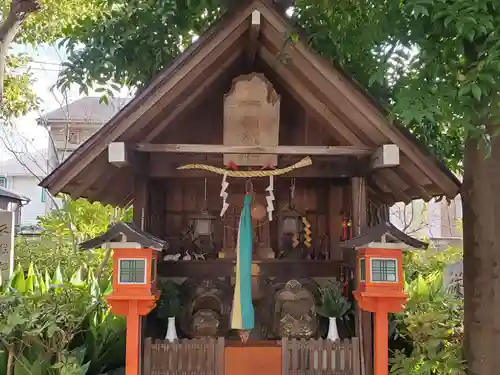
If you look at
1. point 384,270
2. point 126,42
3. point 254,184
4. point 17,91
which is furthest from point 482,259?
point 17,91

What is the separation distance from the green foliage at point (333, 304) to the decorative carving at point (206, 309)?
113 centimetres

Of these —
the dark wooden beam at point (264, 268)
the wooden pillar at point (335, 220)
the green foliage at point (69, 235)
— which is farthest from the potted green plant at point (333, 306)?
the green foliage at point (69, 235)

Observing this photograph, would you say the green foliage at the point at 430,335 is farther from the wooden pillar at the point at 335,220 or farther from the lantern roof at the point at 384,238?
the lantern roof at the point at 384,238

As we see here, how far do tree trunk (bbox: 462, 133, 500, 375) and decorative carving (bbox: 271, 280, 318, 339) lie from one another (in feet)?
5.38

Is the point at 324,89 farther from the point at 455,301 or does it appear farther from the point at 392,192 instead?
the point at 455,301

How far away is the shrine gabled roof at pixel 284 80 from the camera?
4.45 meters

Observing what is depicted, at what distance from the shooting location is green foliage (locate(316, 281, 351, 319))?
17.8 ft

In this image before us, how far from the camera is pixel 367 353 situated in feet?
17.1

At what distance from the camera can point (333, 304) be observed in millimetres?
5457

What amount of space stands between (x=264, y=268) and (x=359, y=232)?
1.41 m

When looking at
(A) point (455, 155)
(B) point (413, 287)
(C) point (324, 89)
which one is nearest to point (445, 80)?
(C) point (324, 89)

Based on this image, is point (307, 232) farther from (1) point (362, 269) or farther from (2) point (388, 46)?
(2) point (388, 46)

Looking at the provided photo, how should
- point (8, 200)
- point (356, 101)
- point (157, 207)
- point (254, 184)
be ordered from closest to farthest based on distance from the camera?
point (356, 101), point (157, 207), point (254, 184), point (8, 200)

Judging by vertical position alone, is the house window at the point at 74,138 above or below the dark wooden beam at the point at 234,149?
above
